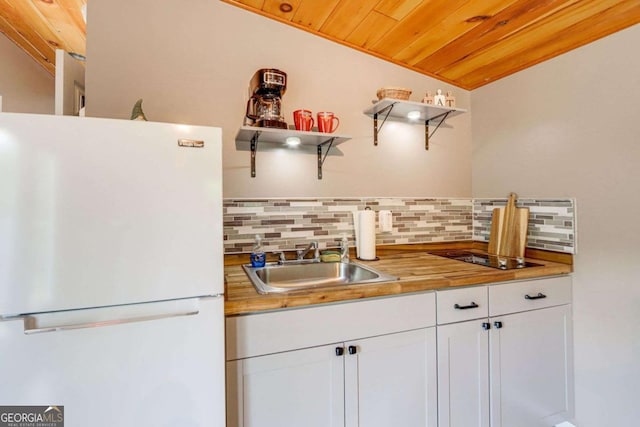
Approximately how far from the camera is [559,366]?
1.56 m

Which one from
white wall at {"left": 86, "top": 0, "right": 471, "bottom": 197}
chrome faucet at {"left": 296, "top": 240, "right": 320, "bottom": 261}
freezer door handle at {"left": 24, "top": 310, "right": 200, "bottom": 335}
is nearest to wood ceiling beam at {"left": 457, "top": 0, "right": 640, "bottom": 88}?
white wall at {"left": 86, "top": 0, "right": 471, "bottom": 197}

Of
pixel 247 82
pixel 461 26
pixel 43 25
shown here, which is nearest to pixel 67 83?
pixel 247 82

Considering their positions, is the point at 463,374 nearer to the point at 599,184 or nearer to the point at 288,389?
the point at 288,389

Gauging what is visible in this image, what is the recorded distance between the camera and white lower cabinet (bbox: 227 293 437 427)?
1.06 meters

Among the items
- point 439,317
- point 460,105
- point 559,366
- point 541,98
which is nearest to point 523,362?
point 559,366

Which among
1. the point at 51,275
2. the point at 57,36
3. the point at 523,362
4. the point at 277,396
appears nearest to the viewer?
→ the point at 51,275

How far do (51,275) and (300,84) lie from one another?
4.78ft

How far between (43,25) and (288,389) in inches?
96.2

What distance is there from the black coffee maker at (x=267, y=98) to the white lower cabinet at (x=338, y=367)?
37.1 inches

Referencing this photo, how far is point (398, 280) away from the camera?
128 cm

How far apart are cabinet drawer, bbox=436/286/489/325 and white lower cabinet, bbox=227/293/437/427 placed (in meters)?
0.05

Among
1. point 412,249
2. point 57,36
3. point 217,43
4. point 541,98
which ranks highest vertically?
point 57,36

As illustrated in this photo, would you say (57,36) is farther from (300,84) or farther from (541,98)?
(541,98)

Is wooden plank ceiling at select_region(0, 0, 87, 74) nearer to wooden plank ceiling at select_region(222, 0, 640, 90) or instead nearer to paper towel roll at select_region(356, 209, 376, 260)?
wooden plank ceiling at select_region(222, 0, 640, 90)
